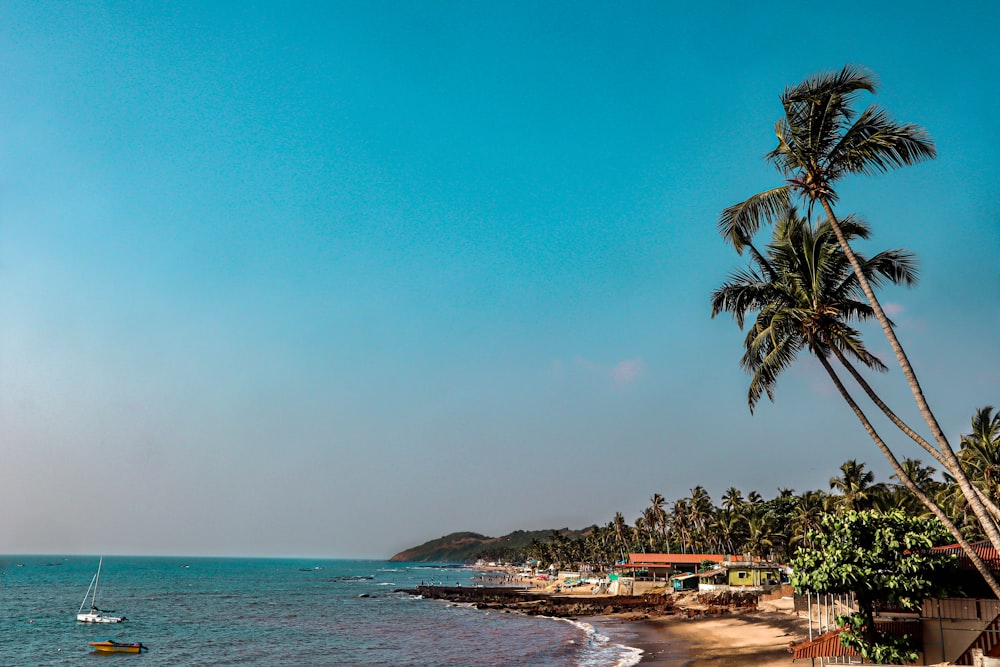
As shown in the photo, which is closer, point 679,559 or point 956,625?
point 956,625

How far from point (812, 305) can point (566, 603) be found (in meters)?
69.6

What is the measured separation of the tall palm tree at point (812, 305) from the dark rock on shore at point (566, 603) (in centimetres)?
4847

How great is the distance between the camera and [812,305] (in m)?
18.0

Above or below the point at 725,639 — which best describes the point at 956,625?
above

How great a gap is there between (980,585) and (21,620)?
89184 millimetres

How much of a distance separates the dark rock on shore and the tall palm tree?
48.5m

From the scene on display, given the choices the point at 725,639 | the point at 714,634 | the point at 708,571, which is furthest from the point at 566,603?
the point at 725,639

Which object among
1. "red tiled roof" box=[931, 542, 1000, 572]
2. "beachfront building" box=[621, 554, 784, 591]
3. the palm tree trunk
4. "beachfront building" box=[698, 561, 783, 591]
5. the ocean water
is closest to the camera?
the palm tree trunk

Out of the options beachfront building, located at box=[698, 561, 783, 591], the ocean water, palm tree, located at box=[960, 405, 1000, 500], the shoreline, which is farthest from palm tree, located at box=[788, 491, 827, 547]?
palm tree, located at box=[960, 405, 1000, 500]

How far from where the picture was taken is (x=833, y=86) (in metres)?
16.7

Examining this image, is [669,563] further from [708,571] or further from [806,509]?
[806,509]

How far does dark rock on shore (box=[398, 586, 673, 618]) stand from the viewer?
67625mm

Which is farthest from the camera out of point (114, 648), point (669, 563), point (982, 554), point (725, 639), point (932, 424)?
point (669, 563)

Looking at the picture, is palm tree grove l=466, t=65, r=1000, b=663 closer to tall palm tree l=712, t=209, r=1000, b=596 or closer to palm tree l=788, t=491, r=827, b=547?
tall palm tree l=712, t=209, r=1000, b=596
